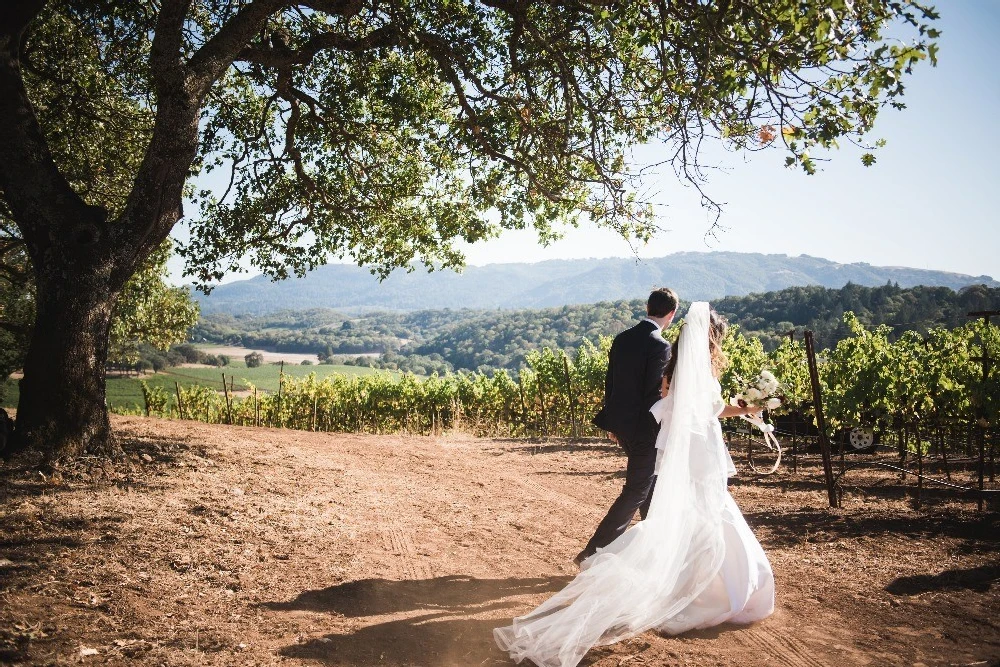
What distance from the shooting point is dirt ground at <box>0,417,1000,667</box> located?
11.7ft

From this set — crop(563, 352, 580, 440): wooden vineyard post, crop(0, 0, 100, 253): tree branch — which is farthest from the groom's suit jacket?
crop(563, 352, 580, 440): wooden vineyard post

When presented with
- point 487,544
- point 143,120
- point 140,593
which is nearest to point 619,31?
point 487,544

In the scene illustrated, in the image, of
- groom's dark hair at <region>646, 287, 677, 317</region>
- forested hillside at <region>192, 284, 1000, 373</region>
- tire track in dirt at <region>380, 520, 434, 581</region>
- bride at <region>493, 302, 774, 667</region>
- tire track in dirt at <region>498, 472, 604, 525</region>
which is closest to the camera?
bride at <region>493, 302, 774, 667</region>

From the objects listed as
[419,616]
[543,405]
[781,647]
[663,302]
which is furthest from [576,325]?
[781,647]

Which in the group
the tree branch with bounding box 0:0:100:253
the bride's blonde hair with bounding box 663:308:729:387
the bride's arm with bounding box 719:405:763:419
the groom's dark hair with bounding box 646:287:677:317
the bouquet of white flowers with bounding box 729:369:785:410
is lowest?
the bride's arm with bounding box 719:405:763:419

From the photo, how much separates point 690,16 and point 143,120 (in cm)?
977

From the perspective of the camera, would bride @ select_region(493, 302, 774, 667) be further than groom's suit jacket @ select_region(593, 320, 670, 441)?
No

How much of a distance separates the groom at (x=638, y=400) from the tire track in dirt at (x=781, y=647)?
3.71 ft

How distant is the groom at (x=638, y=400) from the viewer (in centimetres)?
459

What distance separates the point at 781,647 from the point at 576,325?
7691 cm

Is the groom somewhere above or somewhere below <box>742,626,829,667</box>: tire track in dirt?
above

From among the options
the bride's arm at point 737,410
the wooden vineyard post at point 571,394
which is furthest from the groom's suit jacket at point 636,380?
Answer: the wooden vineyard post at point 571,394

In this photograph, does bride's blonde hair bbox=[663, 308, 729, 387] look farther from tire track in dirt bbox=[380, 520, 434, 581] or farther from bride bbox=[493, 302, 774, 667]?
tire track in dirt bbox=[380, 520, 434, 581]

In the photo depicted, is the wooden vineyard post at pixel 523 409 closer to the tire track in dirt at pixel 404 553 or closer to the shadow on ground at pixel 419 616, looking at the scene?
the tire track in dirt at pixel 404 553
